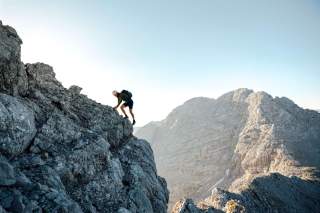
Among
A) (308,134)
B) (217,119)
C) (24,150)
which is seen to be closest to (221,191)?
(24,150)

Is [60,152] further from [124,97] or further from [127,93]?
[127,93]

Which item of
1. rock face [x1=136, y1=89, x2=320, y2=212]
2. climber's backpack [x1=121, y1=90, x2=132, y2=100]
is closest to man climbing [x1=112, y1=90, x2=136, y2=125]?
climber's backpack [x1=121, y1=90, x2=132, y2=100]

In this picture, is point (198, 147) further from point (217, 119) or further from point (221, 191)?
point (221, 191)

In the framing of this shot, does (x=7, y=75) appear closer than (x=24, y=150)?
No

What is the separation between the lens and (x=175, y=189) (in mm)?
134125

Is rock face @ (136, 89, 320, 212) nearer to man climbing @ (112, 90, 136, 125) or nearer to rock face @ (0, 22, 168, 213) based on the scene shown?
man climbing @ (112, 90, 136, 125)

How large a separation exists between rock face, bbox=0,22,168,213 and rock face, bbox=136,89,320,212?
86.9 ft

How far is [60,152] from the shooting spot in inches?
698

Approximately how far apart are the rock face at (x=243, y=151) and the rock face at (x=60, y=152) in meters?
26.5

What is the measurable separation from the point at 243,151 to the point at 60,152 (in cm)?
12517

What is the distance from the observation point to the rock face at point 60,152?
570 inches

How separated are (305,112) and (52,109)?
12655 cm

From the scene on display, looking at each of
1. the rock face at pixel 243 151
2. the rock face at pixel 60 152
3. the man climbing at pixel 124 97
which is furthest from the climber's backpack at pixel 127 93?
the rock face at pixel 243 151

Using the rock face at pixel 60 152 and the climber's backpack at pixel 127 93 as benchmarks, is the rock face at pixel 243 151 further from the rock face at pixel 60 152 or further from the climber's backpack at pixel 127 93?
the rock face at pixel 60 152
